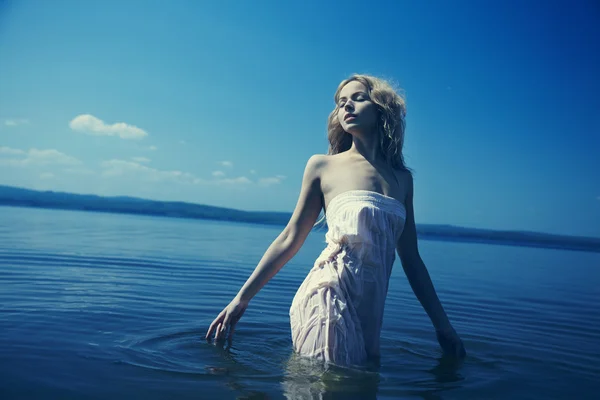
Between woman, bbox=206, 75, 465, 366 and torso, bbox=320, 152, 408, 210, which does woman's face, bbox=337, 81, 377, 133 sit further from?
torso, bbox=320, 152, 408, 210

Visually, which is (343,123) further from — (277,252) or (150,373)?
(150,373)

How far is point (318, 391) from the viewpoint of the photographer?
7.77ft

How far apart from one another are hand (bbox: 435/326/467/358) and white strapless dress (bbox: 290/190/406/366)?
686 mm

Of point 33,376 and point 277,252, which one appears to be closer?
point 33,376

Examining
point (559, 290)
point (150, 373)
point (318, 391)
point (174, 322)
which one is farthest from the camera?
point (559, 290)

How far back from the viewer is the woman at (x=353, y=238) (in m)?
2.65

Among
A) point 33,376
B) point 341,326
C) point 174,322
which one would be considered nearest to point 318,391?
point 341,326

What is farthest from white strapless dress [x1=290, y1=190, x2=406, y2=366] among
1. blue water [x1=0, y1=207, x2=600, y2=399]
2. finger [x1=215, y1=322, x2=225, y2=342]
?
finger [x1=215, y1=322, x2=225, y2=342]

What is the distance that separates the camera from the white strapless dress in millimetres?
2615

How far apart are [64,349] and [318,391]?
1536mm

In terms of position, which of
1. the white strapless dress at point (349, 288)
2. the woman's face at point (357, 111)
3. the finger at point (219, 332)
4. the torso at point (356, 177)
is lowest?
the finger at point (219, 332)

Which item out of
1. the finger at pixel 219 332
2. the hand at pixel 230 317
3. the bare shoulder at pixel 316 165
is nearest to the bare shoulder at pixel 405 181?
the bare shoulder at pixel 316 165

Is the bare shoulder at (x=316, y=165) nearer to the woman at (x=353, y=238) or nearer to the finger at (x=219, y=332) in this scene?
the woman at (x=353, y=238)

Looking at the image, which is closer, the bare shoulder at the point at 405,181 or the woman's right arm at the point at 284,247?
the woman's right arm at the point at 284,247
